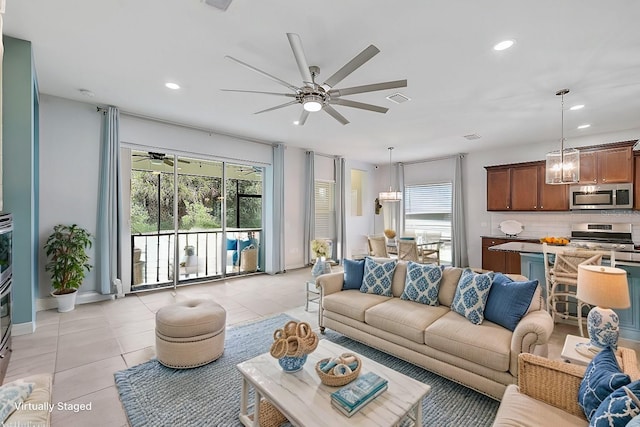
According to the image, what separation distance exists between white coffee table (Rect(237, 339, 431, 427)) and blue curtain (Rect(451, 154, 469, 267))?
6.19 m

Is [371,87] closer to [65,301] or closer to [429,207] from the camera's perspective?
[65,301]

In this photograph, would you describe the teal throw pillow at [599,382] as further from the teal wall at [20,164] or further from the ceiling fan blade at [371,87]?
the teal wall at [20,164]

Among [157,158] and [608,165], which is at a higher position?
[157,158]

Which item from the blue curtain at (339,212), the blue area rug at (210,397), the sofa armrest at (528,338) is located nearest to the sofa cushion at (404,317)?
the blue area rug at (210,397)

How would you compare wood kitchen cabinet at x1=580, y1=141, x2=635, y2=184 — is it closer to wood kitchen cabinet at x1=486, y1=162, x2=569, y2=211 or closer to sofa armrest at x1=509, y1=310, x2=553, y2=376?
wood kitchen cabinet at x1=486, y1=162, x2=569, y2=211

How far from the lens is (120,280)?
454cm

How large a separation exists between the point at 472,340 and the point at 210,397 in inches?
80.9

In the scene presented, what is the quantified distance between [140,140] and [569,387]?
5.78m

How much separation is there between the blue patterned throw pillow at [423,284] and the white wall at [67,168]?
15.1ft

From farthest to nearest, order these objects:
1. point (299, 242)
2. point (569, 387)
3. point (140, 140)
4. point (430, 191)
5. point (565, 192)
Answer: point (430, 191), point (299, 242), point (565, 192), point (140, 140), point (569, 387)

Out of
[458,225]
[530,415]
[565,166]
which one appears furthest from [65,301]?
[458,225]

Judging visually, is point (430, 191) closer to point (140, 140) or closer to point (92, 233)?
point (140, 140)

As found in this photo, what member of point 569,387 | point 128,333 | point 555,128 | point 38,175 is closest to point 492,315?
point 569,387

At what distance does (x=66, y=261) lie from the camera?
12.6ft
